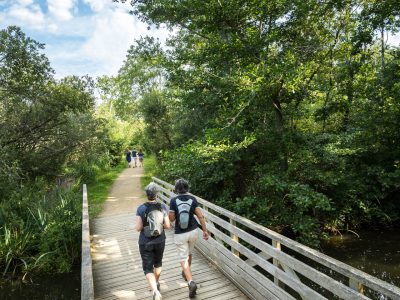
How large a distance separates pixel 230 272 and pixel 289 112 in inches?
253

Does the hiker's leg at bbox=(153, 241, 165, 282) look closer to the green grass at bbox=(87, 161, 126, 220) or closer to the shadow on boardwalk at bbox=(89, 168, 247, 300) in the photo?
the shadow on boardwalk at bbox=(89, 168, 247, 300)

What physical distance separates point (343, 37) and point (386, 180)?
5116mm

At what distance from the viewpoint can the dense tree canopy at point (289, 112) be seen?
9.19m

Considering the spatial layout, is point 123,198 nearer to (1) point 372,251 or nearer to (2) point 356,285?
(1) point 372,251

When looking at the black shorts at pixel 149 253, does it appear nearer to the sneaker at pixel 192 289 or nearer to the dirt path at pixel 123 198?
the sneaker at pixel 192 289

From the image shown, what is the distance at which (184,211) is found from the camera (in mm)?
4895

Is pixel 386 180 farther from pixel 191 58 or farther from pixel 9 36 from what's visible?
pixel 9 36

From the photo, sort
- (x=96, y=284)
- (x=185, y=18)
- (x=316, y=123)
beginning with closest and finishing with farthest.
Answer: (x=96, y=284), (x=185, y=18), (x=316, y=123)

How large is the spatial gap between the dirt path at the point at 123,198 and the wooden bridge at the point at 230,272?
391 cm

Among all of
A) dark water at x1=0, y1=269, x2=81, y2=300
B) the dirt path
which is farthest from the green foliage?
the dirt path

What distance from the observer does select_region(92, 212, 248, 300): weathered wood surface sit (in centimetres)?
520

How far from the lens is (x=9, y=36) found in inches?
470

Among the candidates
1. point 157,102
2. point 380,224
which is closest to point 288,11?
point 380,224

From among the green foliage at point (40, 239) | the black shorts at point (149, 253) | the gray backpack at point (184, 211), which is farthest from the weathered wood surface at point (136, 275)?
the green foliage at point (40, 239)
